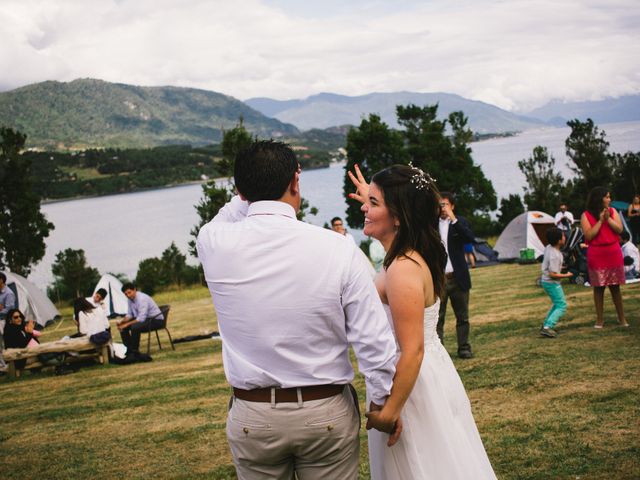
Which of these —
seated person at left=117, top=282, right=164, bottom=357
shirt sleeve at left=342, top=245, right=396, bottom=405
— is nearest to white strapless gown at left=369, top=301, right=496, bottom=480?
shirt sleeve at left=342, top=245, right=396, bottom=405

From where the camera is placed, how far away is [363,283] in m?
2.44

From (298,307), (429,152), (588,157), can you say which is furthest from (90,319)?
(429,152)

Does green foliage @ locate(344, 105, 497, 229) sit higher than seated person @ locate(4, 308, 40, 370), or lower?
higher

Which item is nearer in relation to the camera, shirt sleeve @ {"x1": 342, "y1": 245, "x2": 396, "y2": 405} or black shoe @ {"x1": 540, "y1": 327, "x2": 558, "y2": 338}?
shirt sleeve @ {"x1": 342, "y1": 245, "x2": 396, "y2": 405}

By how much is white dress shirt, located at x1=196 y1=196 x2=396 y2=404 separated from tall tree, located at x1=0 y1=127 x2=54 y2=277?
3130cm

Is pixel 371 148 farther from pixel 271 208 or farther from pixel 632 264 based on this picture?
pixel 271 208

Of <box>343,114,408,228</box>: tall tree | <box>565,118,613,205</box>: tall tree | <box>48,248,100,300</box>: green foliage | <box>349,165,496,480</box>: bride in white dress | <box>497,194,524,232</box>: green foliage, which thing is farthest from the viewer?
<box>343,114,408,228</box>: tall tree

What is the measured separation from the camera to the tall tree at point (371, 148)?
48062 millimetres

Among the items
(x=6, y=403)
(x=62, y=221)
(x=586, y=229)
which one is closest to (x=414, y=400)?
(x=586, y=229)

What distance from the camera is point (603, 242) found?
8953 mm

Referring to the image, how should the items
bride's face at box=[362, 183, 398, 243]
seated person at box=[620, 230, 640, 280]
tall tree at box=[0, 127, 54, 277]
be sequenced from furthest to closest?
tall tree at box=[0, 127, 54, 277] < seated person at box=[620, 230, 640, 280] < bride's face at box=[362, 183, 398, 243]

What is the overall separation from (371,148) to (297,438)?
47.2m

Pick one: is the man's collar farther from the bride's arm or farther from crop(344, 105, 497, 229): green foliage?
crop(344, 105, 497, 229): green foliage

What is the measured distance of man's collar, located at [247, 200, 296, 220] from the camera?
254 centimetres
